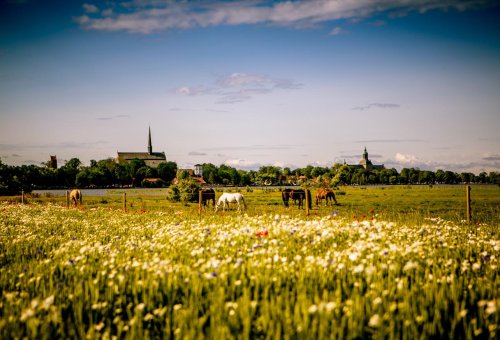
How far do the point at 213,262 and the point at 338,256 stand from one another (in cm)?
258

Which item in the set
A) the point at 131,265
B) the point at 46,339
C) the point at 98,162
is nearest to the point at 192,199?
the point at 131,265

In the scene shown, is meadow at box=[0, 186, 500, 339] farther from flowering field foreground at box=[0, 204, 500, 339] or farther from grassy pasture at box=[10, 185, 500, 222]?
grassy pasture at box=[10, 185, 500, 222]

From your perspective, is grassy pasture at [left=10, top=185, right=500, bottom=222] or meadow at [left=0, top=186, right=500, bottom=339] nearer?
meadow at [left=0, top=186, right=500, bottom=339]

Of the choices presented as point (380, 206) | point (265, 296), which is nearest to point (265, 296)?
point (265, 296)

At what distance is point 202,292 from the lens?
5770 millimetres

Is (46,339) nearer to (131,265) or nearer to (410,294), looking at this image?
(131,265)

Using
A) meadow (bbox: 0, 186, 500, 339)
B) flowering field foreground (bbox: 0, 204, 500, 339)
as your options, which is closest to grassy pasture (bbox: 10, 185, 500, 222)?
flowering field foreground (bbox: 0, 204, 500, 339)

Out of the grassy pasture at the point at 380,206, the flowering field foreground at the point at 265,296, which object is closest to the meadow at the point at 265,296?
the flowering field foreground at the point at 265,296

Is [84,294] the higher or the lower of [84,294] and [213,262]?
the lower

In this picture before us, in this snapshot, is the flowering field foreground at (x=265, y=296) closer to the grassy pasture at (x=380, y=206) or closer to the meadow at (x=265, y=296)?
the meadow at (x=265, y=296)

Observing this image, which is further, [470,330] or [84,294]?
[84,294]

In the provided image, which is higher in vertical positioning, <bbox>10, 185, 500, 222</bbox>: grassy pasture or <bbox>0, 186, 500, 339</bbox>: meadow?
<bbox>0, 186, 500, 339</bbox>: meadow

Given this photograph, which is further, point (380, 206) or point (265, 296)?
point (380, 206)

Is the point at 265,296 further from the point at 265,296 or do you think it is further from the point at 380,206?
the point at 380,206
